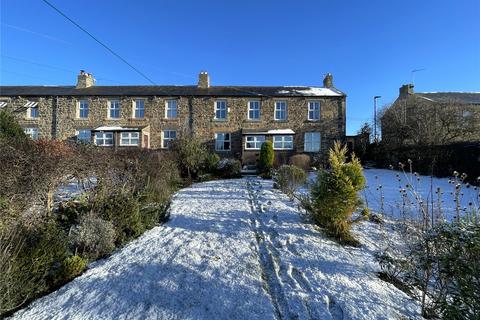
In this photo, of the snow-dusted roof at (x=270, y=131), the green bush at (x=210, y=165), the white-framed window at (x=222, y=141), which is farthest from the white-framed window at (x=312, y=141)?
the green bush at (x=210, y=165)

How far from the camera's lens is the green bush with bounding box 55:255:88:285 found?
173 inches

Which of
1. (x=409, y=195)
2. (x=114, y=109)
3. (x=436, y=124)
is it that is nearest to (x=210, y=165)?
(x=409, y=195)

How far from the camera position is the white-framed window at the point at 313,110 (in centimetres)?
2416

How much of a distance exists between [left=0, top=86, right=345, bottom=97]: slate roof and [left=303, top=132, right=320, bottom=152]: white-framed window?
10.5 ft

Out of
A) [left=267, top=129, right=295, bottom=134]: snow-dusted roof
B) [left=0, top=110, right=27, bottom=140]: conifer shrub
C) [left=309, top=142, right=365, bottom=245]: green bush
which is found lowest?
[left=309, top=142, right=365, bottom=245]: green bush

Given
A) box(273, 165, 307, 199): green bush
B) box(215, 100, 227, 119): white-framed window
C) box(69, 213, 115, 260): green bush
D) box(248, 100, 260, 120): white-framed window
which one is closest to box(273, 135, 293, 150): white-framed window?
box(248, 100, 260, 120): white-framed window

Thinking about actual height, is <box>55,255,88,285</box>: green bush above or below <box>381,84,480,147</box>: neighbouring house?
below

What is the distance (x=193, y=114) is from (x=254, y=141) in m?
5.35

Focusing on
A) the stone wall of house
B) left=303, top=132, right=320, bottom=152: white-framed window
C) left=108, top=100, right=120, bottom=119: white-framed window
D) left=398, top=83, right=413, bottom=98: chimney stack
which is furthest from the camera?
left=398, top=83, right=413, bottom=98: chimney stack

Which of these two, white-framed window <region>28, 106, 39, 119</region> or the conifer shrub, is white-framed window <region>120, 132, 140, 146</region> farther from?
the conifer shrub

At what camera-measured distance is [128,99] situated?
24297 millimetres

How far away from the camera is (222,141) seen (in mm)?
24141

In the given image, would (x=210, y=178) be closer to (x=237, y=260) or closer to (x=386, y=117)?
(x=237, y=260)

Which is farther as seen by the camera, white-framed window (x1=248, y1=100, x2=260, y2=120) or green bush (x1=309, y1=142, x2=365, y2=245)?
white-framed window (x1=248, y1=100, x2=260, y2=120)
